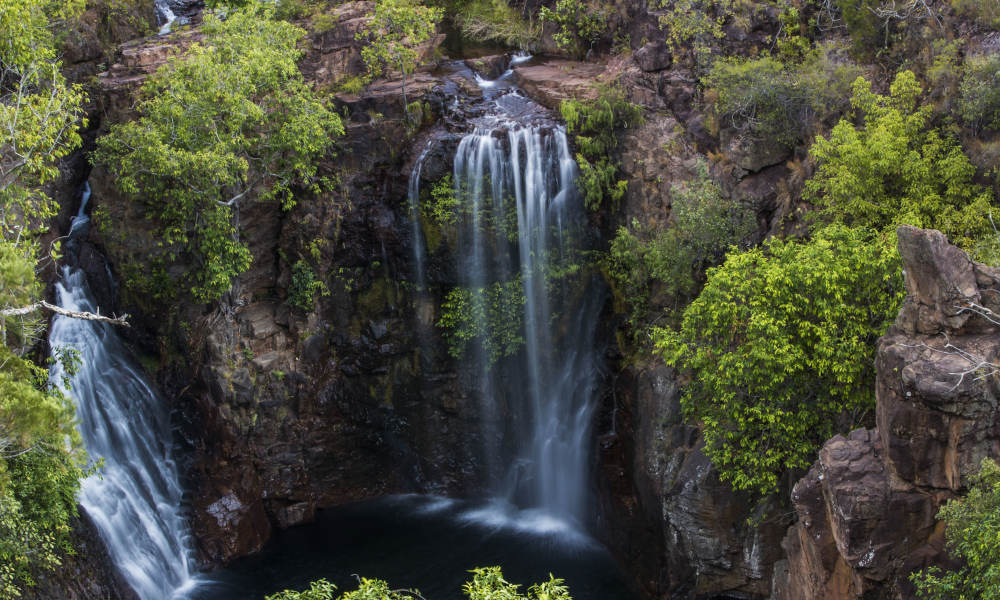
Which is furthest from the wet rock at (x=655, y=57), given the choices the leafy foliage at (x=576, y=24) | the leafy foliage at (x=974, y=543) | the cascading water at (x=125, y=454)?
the cascading water at (x=125, y=454)

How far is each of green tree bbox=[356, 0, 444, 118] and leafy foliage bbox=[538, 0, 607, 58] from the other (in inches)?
183

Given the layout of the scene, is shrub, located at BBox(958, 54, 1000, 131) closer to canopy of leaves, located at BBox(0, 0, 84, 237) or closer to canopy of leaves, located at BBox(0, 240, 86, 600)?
canopy of leaves, located at BBox(0, 240, 86, 600)

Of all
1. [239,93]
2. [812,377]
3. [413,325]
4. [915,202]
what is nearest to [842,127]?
[915,202]

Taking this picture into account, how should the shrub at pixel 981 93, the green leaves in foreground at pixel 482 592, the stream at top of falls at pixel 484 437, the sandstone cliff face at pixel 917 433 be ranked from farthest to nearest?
the stream at top of falls at pixel 484 437
the shrub at pixel 981 93
the sandstone cliff face at pixel 917 433
the green leaves in foreground at pixel 482 592

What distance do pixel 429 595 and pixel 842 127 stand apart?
55.4ft

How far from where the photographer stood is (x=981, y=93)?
1819 cm

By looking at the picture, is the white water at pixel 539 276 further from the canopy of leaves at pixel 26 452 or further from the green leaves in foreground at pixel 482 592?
the green leaves in foreground at pixel 482 592

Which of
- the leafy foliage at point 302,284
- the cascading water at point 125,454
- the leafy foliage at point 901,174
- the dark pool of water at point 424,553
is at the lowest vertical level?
the dark pool of water at point 424,553

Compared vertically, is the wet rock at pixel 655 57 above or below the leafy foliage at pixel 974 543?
above

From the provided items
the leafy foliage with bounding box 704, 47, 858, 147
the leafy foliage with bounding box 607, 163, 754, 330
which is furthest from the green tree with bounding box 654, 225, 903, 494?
the leafy foliage with bounding box 704, 47, 858, 147

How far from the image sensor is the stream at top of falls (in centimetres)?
2277

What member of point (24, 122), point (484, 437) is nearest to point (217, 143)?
point (24, 122)

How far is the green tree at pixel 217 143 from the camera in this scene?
22297 mm

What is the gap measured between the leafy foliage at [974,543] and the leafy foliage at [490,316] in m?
14.9
